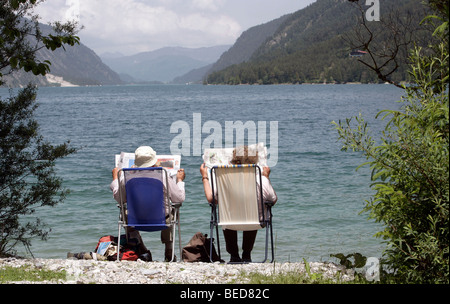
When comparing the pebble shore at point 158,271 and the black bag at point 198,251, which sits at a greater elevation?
the pebble shore at point 158,271

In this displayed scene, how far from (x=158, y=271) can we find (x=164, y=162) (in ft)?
6.23

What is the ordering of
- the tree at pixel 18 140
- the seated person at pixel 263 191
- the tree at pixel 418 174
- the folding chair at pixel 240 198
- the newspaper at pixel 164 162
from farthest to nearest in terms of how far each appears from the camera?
1. the tree at pixel 18 140
2. the newspaper at pixel 164 162
3. the seated person at pixel 263 191
4. the folding chair at pixel 240 198
5. the tree at pixel 418 174

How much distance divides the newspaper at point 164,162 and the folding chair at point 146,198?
32 centimetres

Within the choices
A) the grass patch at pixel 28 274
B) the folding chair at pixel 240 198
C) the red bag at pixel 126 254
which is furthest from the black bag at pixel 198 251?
the grass patch at pixel 28 274

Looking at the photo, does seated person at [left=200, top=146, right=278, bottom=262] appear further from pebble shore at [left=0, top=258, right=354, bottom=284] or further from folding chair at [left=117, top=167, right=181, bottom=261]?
pebble shore at [left=0, top=258, right=354, bottom=284]

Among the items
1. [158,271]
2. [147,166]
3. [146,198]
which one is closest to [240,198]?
[146,198]

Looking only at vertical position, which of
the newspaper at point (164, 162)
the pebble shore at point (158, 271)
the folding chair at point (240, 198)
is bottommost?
the pebble shore at point (158, 271)

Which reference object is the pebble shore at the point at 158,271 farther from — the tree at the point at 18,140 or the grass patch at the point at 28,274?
the tree at the point at 18,140

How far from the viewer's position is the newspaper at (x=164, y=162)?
247 inches

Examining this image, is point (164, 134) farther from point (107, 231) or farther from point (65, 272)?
point (65, 272)

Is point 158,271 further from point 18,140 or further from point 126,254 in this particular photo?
point 18,140

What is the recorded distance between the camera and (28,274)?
4.57 metres

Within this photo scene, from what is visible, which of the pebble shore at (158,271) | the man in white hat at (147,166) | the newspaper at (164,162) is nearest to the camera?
the pebble shore at (158,271)

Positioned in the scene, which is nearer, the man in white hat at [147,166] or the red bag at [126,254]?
the red bag at [126,254]
